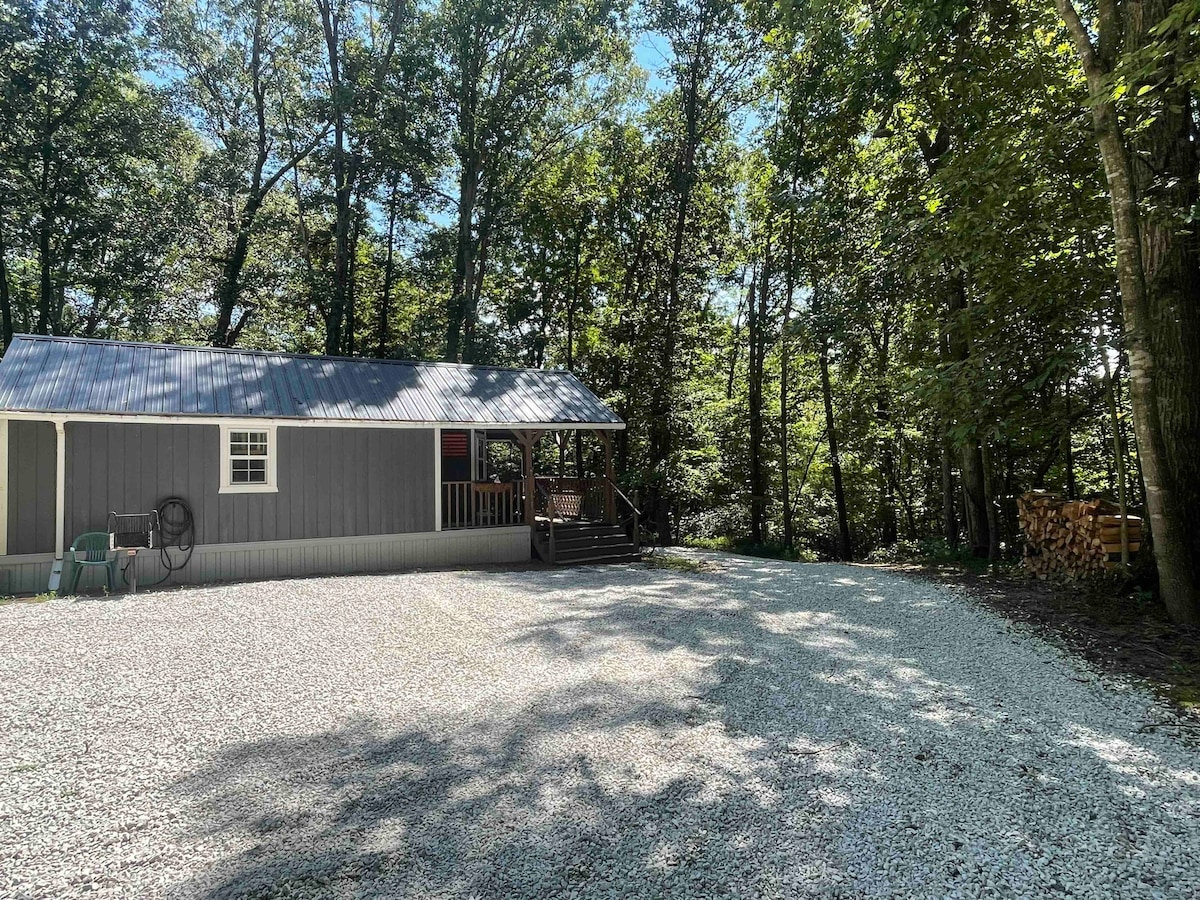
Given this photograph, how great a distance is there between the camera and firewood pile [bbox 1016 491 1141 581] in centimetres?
649

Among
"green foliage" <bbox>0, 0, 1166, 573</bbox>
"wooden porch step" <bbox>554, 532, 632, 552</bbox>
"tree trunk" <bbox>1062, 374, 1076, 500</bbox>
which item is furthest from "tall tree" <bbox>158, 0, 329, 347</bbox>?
"tree trunk" <bbox>1062, 374, 1076, 500</bbox>

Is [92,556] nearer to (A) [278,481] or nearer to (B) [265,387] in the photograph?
(A) [278,481]

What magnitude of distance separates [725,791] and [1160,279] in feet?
20.4

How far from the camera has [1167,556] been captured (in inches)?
210

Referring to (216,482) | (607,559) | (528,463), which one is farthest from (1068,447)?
(216,482)

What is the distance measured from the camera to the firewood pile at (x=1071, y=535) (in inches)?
255

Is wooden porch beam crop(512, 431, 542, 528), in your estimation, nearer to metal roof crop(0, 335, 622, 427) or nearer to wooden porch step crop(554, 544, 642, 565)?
metal roof crop(0, 335, 622, 427)

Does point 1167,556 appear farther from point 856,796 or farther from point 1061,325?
point 856,796

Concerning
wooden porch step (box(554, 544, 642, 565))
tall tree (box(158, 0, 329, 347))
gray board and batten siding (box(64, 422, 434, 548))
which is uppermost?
tall tree (box(158, 0, 329, 347))

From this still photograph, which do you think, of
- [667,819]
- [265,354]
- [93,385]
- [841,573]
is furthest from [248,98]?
[667,819]

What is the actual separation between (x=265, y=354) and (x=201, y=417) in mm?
2294

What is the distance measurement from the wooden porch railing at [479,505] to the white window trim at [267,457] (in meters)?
2.56

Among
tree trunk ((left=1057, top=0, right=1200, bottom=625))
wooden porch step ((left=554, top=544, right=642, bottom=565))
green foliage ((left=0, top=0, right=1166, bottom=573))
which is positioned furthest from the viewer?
green foliage ((left=0, top=0, right=1166, bottom=573))

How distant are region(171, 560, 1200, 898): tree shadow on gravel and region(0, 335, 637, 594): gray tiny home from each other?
227 inches
